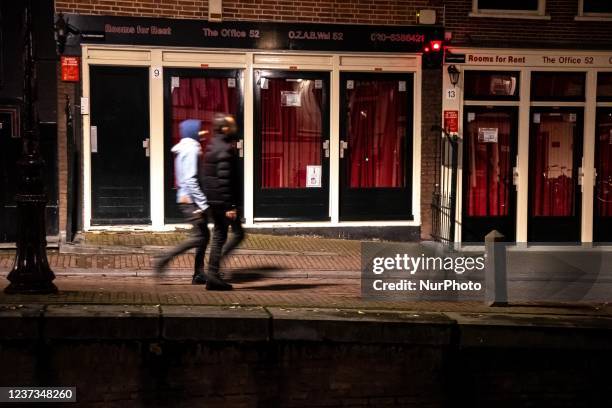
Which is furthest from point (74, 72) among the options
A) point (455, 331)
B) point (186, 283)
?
point (455, 331)

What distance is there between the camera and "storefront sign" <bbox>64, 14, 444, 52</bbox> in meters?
12.9

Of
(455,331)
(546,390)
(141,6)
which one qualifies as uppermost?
(141,6)

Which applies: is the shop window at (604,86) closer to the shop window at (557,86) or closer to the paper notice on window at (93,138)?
the shop window at (557,86)

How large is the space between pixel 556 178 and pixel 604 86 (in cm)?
174

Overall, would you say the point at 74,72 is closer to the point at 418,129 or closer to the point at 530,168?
the point at 418,129

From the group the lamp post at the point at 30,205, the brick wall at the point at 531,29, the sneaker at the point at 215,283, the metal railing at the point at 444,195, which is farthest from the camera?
the brick wall at the point at 531,29

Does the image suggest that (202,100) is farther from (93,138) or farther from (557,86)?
(557,86)

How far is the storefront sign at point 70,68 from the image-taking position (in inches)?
503

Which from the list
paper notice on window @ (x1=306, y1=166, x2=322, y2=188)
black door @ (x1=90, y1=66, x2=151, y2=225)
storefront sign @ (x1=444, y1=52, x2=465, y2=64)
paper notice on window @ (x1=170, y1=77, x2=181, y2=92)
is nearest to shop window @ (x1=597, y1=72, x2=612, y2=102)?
storefront sign @ (x1=444, y1=52, x2=465, y2=64)

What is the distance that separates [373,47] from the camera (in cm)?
1370

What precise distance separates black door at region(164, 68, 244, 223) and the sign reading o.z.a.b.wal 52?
5.26 meters

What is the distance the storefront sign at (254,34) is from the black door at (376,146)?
1.79ft

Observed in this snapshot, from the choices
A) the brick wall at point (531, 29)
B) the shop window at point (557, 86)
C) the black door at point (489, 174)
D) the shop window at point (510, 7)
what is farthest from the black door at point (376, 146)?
the shop window at point (557, 86)

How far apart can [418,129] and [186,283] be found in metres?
5.61
